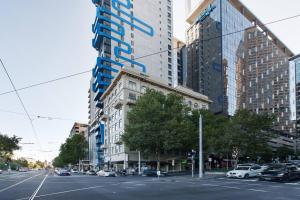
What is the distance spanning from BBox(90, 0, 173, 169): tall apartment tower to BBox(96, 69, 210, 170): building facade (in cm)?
890

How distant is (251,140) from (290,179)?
2038 cm

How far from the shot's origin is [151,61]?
113688 millimetres

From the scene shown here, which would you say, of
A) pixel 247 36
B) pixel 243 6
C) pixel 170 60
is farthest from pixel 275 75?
pixel 170 60

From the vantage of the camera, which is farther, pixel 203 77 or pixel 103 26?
pixel 203 77

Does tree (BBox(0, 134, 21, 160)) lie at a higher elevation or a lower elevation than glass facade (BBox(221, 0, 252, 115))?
lower

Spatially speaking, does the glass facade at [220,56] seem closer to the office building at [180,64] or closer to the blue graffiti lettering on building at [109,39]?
the office building at [180,64]

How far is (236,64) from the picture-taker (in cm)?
12725

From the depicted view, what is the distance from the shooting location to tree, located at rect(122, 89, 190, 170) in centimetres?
5778

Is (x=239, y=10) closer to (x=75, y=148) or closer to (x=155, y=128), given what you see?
(x=75, y=148)

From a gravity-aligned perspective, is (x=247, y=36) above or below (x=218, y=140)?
above

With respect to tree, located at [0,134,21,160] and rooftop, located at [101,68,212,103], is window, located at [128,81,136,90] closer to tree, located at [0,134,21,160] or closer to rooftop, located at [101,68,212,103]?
rooftop, located at [101,68,212,103]

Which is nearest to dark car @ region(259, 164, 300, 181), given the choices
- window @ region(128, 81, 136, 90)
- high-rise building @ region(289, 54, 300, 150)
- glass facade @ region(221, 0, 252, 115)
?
window @ region(128, 81, 136, 90)

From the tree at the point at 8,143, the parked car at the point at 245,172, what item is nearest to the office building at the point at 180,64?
the tree at the point at 8,143

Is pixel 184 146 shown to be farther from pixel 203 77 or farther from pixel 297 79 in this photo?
pixel 297 79
